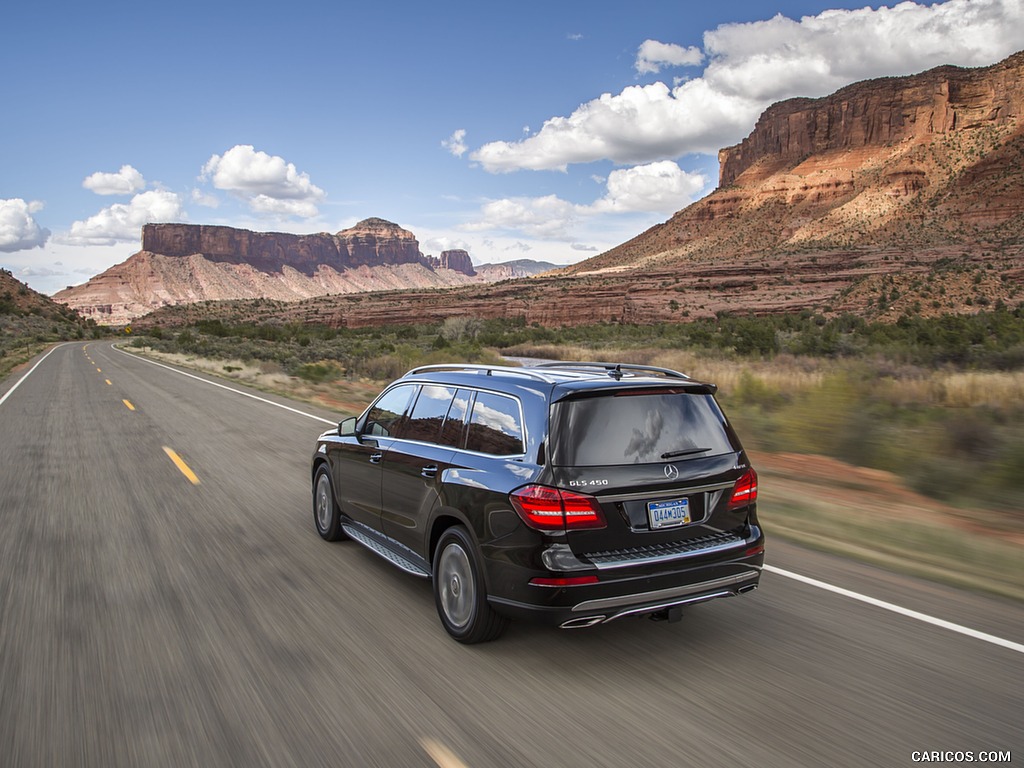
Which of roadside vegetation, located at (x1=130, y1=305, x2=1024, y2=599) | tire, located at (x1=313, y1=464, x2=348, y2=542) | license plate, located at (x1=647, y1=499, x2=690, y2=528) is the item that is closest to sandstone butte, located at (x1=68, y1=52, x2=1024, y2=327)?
roadside vegetation, located at (x1=130, y1=305, x2=1024, y2=599)

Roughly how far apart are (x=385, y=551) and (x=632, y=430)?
85.4 inches

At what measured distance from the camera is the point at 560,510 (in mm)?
3766

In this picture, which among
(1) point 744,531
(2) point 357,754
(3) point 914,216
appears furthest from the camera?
(3) point 914,216

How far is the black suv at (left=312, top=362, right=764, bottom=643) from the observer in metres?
3.78

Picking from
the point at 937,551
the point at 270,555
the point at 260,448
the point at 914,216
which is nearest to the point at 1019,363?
the point at 937,551

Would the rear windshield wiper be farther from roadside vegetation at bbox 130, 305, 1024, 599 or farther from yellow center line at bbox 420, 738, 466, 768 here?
roadside vegetation at bbox 130, 305, 1024, 599

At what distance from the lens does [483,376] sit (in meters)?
4.64

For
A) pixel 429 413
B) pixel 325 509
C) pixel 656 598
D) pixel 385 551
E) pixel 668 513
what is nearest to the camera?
pixel 656 598

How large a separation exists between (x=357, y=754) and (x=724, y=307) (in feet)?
217

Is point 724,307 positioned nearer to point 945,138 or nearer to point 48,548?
point 945,138

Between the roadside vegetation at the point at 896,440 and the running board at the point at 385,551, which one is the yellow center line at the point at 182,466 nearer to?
the running board at the point at 385,551

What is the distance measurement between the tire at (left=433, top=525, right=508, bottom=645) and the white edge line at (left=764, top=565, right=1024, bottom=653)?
8.39 ft

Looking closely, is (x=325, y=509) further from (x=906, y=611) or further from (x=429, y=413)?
(x=906, y=611)

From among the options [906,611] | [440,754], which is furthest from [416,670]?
[906,611]
